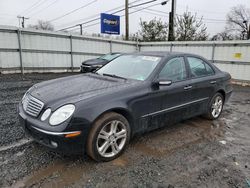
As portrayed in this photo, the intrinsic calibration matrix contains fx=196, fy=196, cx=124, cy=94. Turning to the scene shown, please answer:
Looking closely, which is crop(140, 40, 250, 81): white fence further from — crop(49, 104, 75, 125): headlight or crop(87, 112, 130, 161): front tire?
crop(49, 104, 75, 125): headlight

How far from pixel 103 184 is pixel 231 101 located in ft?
19.5

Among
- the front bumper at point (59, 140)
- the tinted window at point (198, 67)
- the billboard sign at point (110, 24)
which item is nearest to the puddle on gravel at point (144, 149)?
the front bumper at point (59, 140)

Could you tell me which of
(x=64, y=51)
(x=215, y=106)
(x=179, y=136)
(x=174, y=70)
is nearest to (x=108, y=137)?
(x=179, y=136)

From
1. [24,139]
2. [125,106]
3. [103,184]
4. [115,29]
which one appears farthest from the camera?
[115,29]

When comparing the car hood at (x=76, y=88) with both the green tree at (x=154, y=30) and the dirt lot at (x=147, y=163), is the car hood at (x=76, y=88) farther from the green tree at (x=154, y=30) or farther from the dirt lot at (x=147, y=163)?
the green tree at (x=154, y=30)

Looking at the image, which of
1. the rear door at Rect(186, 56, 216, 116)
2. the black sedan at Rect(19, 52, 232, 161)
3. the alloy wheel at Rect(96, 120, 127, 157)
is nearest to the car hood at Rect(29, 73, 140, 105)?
the black sedan at Rect(19, 52, 232, 161)

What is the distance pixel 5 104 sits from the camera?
16.8 feet

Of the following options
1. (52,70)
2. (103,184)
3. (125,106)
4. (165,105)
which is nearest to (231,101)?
(165,105)

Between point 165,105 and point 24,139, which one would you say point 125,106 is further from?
point 24,139

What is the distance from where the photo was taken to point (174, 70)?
3561 millimetres

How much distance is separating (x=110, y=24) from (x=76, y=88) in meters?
14.9

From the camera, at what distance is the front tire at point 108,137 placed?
2.52 metres

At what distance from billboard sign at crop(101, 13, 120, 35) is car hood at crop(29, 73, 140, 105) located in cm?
1385

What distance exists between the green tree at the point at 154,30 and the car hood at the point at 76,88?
→ 68.2 ft
